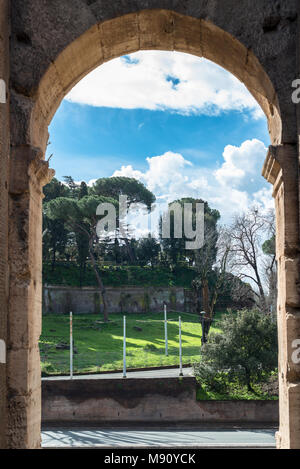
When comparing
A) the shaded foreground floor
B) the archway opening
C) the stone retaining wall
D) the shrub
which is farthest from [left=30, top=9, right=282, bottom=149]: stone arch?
the shaded foreground floor

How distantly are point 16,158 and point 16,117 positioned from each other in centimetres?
34

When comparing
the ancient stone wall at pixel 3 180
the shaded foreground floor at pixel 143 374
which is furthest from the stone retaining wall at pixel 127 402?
the ancient stone wall at pixel 3 180

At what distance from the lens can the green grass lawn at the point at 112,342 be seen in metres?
19.8

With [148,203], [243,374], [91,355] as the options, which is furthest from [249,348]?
[148,203]

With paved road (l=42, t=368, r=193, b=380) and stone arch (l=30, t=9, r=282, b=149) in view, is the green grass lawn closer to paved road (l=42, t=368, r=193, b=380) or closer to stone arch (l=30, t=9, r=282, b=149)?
paved road (l=42, t=368, r=193, b=380)

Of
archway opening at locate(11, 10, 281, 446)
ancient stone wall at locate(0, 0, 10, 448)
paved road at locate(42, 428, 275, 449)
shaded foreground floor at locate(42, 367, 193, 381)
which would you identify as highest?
archway opening at locate(11, 10, 281, 446)

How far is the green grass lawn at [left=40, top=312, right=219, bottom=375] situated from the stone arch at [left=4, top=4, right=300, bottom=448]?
15.5 m

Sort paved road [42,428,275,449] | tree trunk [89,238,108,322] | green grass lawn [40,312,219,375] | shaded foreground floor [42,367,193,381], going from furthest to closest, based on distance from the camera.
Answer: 1. tree trunk [89,238,108,322]
2. green grass lawn [40,312,219,375]
3. shaded foreground floor [42,367,193,381]
4. paved road [42,428,275,449]

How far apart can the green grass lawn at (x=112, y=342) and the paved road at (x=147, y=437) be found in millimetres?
3776

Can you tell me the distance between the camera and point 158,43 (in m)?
4.45

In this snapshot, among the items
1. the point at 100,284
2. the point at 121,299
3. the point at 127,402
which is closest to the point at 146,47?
the point at 127,402

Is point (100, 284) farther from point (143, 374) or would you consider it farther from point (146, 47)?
point (146, 47)

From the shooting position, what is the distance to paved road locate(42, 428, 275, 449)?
13156mm

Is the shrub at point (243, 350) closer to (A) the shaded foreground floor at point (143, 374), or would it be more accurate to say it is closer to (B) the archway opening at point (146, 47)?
(A) the shaded foreground floor at point (143, 374)
